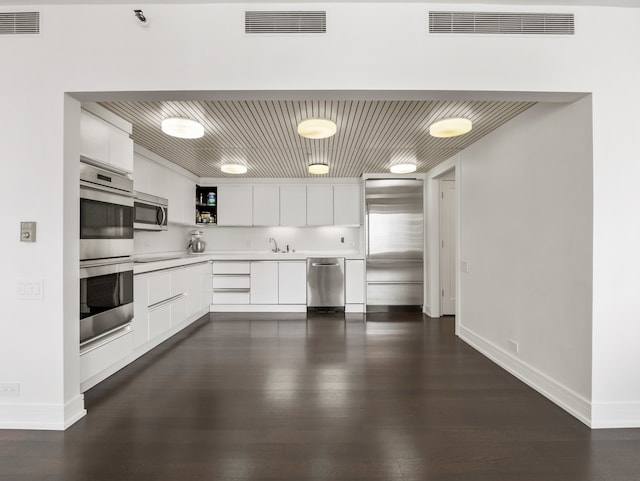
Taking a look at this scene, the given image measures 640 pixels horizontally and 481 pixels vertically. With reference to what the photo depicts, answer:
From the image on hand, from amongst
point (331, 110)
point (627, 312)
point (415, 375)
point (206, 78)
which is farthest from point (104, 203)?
point (627, 312)

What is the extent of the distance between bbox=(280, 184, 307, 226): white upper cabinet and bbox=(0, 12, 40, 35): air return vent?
4.22 meters

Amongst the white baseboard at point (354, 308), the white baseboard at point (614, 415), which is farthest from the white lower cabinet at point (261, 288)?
the white baseboard at point (614, 415)

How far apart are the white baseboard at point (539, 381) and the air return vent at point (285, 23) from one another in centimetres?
302

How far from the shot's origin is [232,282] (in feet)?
18.7

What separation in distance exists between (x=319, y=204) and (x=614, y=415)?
4.84 meters

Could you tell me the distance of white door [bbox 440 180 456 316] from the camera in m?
5.33

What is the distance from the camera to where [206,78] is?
6.90ft

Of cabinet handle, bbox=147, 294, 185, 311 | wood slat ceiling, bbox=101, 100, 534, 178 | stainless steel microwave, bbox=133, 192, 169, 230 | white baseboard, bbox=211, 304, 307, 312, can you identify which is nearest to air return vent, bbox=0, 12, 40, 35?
wood slat ceiling, bbox=101, 100, 534, 178

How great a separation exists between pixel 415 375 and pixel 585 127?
7.57ft

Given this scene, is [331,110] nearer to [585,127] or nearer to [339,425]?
[585,127]

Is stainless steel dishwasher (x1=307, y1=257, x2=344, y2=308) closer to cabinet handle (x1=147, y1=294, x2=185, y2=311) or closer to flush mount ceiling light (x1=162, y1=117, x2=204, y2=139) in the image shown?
cabinet handle (x1=147, y1=294, x2=185, y2=311)

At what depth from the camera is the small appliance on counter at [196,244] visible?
19.7ft

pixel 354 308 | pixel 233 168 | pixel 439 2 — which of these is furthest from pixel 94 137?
pixel 354 308

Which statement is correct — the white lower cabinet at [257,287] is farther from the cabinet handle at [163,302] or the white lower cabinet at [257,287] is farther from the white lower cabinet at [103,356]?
the white lower cabinet at [103,356]
